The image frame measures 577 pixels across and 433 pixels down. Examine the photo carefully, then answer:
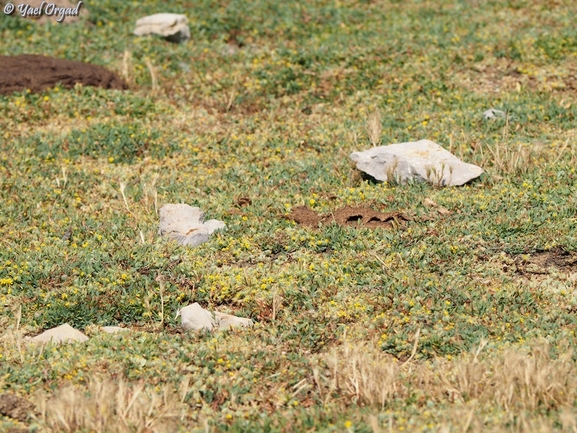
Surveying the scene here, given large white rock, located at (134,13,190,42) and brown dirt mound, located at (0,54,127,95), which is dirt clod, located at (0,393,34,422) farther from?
large white rock, located at (134,13,190,42)

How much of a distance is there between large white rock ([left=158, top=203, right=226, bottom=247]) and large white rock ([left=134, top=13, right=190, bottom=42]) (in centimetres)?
667

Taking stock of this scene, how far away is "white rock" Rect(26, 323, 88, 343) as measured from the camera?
7.00 metres

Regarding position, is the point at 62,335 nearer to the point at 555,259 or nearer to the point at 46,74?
the point at 555,259

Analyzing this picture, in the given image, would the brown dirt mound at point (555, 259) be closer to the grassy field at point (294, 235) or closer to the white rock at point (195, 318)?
the grassy field at point (294, 235)

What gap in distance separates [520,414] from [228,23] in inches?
453

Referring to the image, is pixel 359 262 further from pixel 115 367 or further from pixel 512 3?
pixel 512 3

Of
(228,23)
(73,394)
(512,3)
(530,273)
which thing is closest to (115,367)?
(73,394)

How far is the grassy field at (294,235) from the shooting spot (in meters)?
5.93

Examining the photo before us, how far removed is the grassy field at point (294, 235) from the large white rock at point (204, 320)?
118 millimetres

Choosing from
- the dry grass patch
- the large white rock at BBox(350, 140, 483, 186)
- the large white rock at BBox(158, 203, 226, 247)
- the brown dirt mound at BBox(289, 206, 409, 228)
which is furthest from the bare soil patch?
the large white rock at BBox(158, 203, 226, 247)

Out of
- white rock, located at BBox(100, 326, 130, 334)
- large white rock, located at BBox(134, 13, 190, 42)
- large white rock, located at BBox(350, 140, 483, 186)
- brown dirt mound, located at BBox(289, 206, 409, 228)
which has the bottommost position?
white rock, located at BBox(100, 326, 130, 334)

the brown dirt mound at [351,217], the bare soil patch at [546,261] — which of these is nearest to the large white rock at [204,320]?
the brown dirt mound at [351,217]

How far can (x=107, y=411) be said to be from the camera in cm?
558

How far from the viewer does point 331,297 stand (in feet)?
24.4
